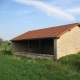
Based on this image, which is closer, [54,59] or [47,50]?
[54,59]

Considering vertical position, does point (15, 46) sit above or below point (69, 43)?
below

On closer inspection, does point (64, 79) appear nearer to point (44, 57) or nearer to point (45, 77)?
point (45, 77)

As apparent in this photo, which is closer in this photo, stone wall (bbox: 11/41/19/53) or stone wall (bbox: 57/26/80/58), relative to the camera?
stone wall (bbox: 57/26/80/58)

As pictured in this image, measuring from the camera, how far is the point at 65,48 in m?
21.8

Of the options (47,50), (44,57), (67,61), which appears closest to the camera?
(67,61)

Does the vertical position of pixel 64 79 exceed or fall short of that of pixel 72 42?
it falls short

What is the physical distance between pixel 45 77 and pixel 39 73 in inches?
37.6

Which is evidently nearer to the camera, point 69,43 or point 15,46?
point 69,43

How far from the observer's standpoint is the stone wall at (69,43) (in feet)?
69.6

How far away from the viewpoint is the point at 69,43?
22.4 metres

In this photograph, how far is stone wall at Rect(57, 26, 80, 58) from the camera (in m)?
21.2

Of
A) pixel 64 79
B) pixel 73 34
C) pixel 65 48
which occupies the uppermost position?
pixel 73 34

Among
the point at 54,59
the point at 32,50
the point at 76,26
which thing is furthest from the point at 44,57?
the point at 32,50

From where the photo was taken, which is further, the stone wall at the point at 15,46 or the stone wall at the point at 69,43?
the stone wall at the point at 15,46
